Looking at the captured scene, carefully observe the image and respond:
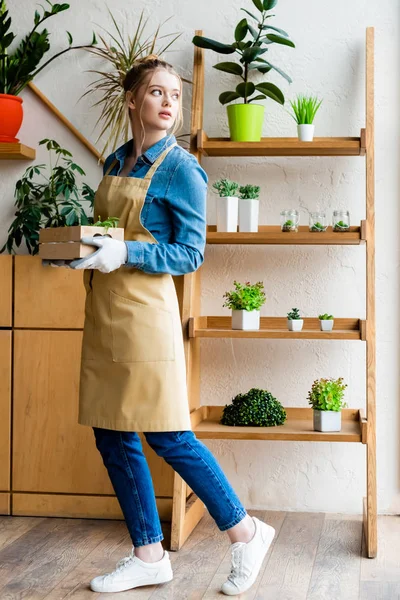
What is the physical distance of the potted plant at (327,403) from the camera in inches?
111

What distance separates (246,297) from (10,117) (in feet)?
3.84

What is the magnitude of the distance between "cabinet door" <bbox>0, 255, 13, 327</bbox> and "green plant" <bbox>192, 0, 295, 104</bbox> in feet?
3.28

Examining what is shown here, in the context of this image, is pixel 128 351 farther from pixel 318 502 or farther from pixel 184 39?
pixel 184 39

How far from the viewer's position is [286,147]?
9.56ft

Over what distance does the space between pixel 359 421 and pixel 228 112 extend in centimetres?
120

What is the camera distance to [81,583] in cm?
235

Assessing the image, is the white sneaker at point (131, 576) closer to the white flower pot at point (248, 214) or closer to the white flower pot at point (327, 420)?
the white flower pot at point (327, 420)

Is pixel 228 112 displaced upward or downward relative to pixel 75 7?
downward

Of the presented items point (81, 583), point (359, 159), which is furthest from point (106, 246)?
point (359, 159)

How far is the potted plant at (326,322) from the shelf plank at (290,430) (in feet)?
1.13

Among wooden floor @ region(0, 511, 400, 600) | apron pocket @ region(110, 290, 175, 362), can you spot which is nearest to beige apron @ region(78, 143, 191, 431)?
apron pocket @ region(110, 290, 175, 362)

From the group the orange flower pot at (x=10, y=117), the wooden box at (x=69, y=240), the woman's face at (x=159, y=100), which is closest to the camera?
the wooden box at (x=69, y=240)

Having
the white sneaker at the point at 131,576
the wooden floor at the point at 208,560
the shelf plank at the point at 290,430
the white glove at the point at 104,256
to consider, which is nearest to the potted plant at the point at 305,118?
the shelf plank at the point at 290,430

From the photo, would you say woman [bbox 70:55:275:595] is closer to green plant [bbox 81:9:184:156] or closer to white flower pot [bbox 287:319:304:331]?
white flower pot [bbox 287:319:304:331]
